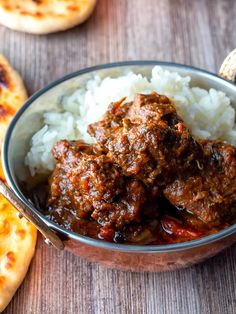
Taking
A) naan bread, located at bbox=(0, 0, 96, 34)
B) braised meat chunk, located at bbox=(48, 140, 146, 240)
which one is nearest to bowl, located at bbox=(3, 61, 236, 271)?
braised meat chunk, located at bbox=(48, 140, 146, 240)

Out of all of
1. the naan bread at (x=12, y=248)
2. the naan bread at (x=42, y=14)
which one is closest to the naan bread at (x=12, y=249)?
the naan bread at (x=12, y=248)

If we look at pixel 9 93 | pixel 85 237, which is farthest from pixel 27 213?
pixel 9 93

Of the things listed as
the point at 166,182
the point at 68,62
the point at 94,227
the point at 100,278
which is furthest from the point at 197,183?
the point at 68,62

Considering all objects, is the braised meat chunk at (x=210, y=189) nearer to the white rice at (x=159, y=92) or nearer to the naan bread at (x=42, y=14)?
the white rice at (x=159, y=92)

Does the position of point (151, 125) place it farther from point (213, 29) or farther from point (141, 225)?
point (213, 29)

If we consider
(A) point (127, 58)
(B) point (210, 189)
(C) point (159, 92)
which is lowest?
(A) point (127, 58)

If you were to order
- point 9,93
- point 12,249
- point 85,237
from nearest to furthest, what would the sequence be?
point 85,237
point 12,249
point 9,93

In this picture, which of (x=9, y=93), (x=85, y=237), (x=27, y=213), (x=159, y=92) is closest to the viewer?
(x=27, y=213)

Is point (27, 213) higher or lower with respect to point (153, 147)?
higher

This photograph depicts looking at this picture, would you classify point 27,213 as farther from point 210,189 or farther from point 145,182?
point 210,189
